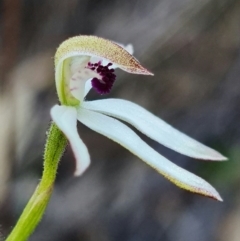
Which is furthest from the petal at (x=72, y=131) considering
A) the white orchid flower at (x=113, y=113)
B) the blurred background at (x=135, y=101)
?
the blurred background at (x=135, y=101)

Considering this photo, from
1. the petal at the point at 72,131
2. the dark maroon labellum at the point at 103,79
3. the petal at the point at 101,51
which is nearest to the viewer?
the petal at the point at 72,131

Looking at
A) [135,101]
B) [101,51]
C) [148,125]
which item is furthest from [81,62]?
[135,101]

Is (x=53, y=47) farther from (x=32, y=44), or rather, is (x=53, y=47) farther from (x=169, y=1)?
(x=169, y=1)

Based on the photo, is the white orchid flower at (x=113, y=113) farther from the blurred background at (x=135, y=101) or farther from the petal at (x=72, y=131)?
the blurred background at (x=135, y=101)

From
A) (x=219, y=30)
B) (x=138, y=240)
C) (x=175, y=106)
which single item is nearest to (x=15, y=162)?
(x=138, y=240)

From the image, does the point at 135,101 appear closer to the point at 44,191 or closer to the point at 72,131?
the point at 44,191
